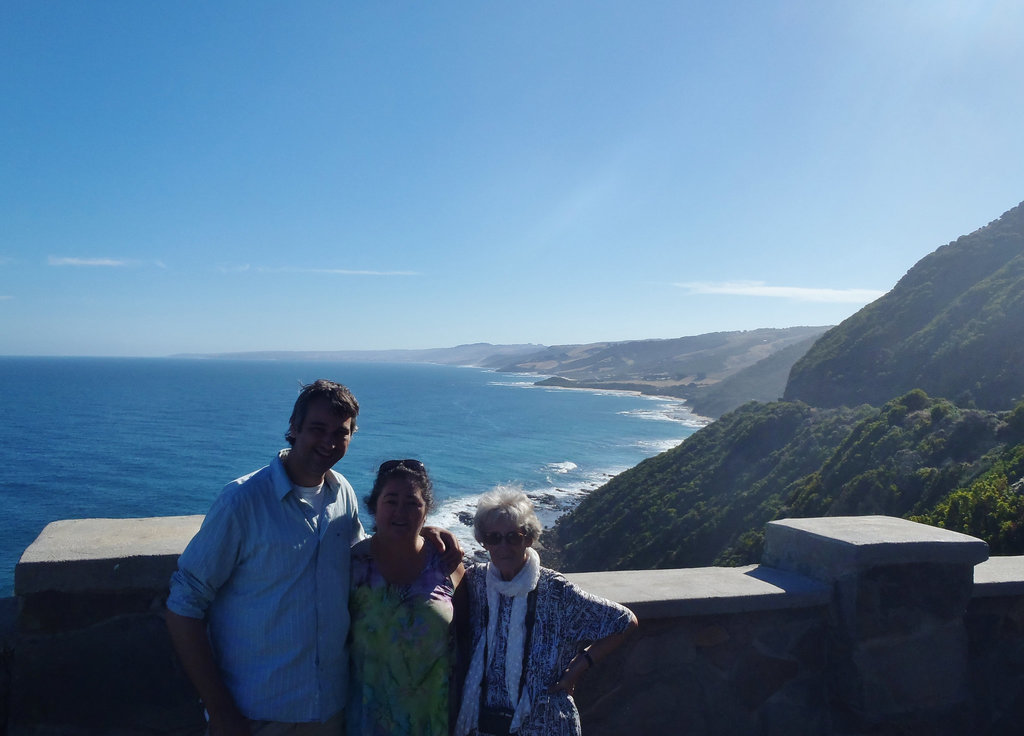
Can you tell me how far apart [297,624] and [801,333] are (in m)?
163

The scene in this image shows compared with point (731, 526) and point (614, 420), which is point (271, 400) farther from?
point (731, 526)

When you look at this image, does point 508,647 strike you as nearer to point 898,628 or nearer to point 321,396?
point 321,396

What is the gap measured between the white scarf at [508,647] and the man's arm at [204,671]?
64 centimetres

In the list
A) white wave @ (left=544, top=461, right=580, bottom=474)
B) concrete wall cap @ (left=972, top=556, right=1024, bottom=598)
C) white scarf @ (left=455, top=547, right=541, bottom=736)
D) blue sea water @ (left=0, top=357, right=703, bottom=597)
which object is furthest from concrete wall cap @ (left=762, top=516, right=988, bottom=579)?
white wave @ (left=544, top=461, right=580, bottom=474)

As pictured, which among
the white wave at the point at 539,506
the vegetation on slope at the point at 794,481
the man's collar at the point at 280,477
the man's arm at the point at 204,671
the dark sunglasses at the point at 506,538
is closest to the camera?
the man's arm at the point at 204,671

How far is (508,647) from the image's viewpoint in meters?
2.11

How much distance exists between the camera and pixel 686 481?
25.8 metres

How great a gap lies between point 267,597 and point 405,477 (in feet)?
1.66

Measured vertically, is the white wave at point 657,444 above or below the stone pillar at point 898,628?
below

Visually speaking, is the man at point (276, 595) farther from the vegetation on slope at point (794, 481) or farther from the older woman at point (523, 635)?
the vegetation on slope at point (794, 481)

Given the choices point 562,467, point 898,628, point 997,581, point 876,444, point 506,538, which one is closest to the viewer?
point 506,538

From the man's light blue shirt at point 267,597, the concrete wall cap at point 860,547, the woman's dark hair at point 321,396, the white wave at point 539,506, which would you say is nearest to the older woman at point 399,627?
the man's light blue shirt at point 267,597

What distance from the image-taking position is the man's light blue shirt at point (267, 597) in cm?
177

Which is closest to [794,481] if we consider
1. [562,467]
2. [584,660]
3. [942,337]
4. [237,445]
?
[942,337]
